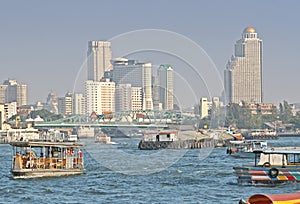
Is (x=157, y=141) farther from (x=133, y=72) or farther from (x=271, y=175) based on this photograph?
(x=271, y=175)

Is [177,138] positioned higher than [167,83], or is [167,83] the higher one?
[167,83]

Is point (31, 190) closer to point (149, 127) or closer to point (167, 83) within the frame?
point (167, 83)

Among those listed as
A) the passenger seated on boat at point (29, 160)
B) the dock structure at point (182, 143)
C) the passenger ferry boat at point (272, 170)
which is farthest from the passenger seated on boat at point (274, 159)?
the dock structure at point (182, 143)

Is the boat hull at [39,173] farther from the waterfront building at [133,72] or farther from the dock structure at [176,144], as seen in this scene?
the dock structure at [176,144]

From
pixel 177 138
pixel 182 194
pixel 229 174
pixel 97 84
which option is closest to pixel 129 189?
pixel 182 194

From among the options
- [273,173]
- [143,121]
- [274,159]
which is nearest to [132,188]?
[273,173]

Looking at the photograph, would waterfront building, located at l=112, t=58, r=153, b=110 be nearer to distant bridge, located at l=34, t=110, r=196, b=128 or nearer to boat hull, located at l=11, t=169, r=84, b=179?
distant bridge, located at l=34, t=110, r=196, b=128

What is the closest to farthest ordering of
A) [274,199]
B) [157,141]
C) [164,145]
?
[274,199]
[164,145]
[157,141]

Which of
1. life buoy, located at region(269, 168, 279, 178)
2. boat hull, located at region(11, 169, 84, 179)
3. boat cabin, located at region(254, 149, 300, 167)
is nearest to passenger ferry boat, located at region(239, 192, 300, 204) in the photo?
life buoy, located at region(269, 168, 279, 178)
